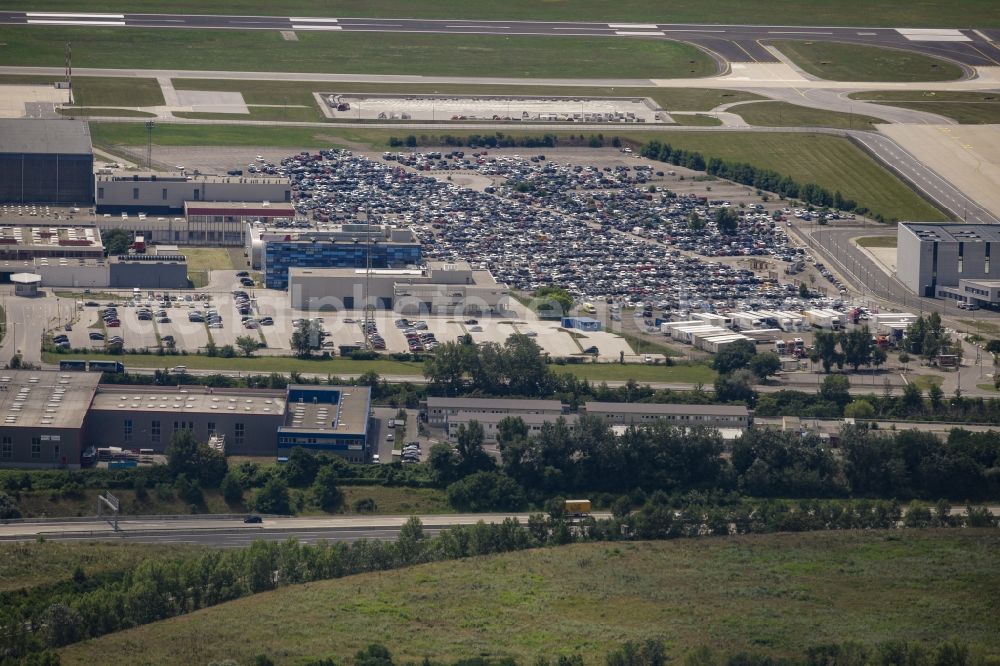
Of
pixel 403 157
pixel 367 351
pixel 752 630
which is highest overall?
pixel 403 157

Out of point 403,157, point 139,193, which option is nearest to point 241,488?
point 139,193

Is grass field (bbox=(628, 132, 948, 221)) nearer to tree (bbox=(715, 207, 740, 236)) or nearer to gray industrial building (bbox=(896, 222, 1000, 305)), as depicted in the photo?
tree (bbox=(715, 207, 740, 236))

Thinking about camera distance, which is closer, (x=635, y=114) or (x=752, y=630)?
(x=752, y=630)

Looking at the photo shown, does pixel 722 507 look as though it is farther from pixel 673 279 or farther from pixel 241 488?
pixel 673 279

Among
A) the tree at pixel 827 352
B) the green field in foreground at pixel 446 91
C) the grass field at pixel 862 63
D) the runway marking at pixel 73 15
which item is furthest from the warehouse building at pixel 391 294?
the runway marking at pixel 73 15

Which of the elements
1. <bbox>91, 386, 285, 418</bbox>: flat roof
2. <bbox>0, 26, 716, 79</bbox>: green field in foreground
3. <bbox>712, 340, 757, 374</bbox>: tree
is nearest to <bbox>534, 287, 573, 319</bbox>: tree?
<bbox>712, 340, 757, 374</bbox>: tree

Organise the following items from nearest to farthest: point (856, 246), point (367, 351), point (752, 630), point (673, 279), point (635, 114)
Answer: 1. point (752, 630)
2. point (367, 351)
3. point (673, 279)
4. point (856, 246)
5. point (635, 114)
